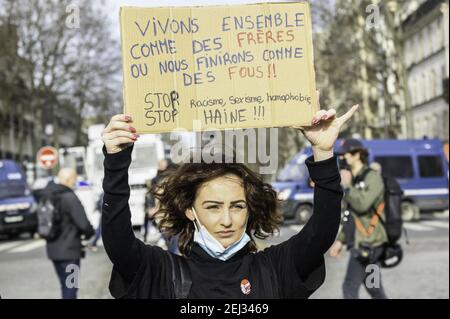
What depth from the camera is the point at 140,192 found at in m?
25.5

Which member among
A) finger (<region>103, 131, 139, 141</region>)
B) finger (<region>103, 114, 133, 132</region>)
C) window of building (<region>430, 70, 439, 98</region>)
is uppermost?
window of building (<region>430, 70, 439, 98</region>)

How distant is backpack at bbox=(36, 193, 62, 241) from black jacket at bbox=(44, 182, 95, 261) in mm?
31

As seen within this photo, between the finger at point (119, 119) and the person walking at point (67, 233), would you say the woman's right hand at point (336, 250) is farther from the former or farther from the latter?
the finger at point (119, 119)

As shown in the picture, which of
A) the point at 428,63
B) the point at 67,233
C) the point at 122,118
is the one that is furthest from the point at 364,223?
the point at 428,63

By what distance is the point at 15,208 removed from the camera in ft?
82.3

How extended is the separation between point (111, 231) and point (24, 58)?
37932 mm

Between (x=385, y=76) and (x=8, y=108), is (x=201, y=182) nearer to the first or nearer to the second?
(x=385, y=76)

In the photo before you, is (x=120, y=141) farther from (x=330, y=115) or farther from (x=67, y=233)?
(x=67, y=233)

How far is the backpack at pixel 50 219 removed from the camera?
8.94 m

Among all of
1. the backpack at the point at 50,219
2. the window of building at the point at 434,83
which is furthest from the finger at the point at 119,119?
the window of building at the point at 434,83

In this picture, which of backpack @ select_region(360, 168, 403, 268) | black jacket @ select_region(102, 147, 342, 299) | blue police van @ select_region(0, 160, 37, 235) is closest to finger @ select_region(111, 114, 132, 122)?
black jacket @ select_region(102, 147, 342, 299)

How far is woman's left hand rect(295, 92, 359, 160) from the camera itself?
310 centimetres

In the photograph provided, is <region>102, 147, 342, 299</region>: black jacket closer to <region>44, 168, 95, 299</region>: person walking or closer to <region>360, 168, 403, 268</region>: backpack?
<region>360, 168, 403, 268</region>: backpack

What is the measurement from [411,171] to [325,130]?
2469 cm
